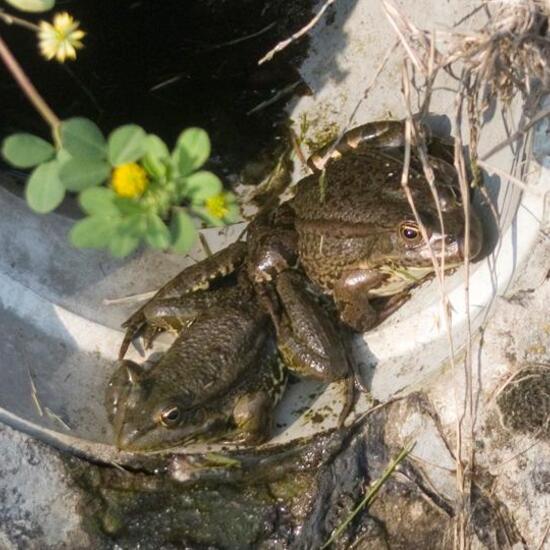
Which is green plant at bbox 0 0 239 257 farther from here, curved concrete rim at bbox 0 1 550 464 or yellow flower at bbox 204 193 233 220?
curved concrete rim at bbox 0 1 550 464

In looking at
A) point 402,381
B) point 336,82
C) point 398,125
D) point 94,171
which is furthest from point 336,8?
point 94,171

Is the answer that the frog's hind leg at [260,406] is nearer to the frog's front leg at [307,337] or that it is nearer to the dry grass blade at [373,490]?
the frog's front leg at [307,337]

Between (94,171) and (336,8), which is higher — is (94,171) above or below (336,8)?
above

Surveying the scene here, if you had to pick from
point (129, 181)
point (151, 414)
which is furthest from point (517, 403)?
point (129, 181)

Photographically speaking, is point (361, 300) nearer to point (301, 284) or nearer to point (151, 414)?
point (301, 284)

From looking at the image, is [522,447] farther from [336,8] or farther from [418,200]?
[336,8]

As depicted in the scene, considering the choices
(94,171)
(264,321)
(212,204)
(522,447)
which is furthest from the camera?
(264,321)

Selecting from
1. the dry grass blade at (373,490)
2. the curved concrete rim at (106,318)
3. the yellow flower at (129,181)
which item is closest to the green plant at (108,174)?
the yellow flower at (129,181)

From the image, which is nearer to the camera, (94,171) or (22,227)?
(94,171)

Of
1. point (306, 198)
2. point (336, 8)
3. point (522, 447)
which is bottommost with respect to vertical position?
point (522, 447)
